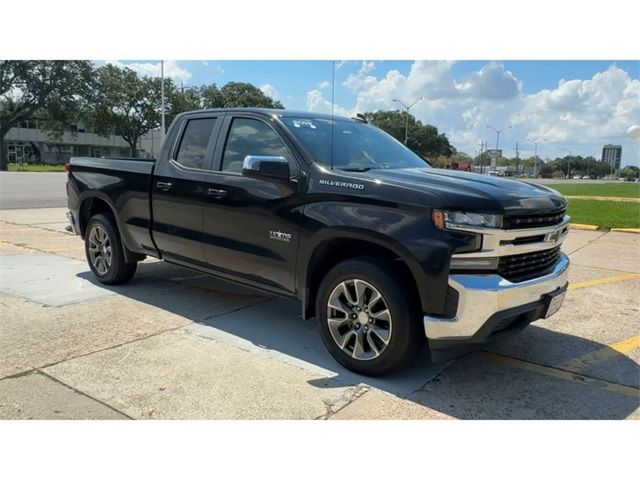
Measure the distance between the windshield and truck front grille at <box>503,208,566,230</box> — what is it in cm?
125

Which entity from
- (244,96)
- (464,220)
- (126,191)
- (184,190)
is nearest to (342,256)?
(464,220)

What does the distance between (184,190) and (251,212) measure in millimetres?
963

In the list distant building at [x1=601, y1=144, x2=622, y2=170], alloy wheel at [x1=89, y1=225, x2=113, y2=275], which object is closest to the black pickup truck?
alloy wheel at [x1=89, y1=225, x2=113, y2=275]

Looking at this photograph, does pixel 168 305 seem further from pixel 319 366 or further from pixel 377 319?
pixel 377 319

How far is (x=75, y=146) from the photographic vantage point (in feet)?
208

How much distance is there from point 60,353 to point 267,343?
162 centimetres

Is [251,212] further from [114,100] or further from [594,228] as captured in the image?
[114,100]

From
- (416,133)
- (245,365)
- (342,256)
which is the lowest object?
(245,365)

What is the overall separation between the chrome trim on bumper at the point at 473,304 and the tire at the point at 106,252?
3.88m

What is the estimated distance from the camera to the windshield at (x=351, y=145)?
4.26 m

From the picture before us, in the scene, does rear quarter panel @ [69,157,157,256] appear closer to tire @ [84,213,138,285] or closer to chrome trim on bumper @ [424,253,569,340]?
tire @ [84,213,138,285]

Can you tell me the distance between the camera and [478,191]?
3.45 m

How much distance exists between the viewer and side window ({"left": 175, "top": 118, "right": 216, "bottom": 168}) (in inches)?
197

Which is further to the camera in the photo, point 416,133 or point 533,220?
point 416,133
